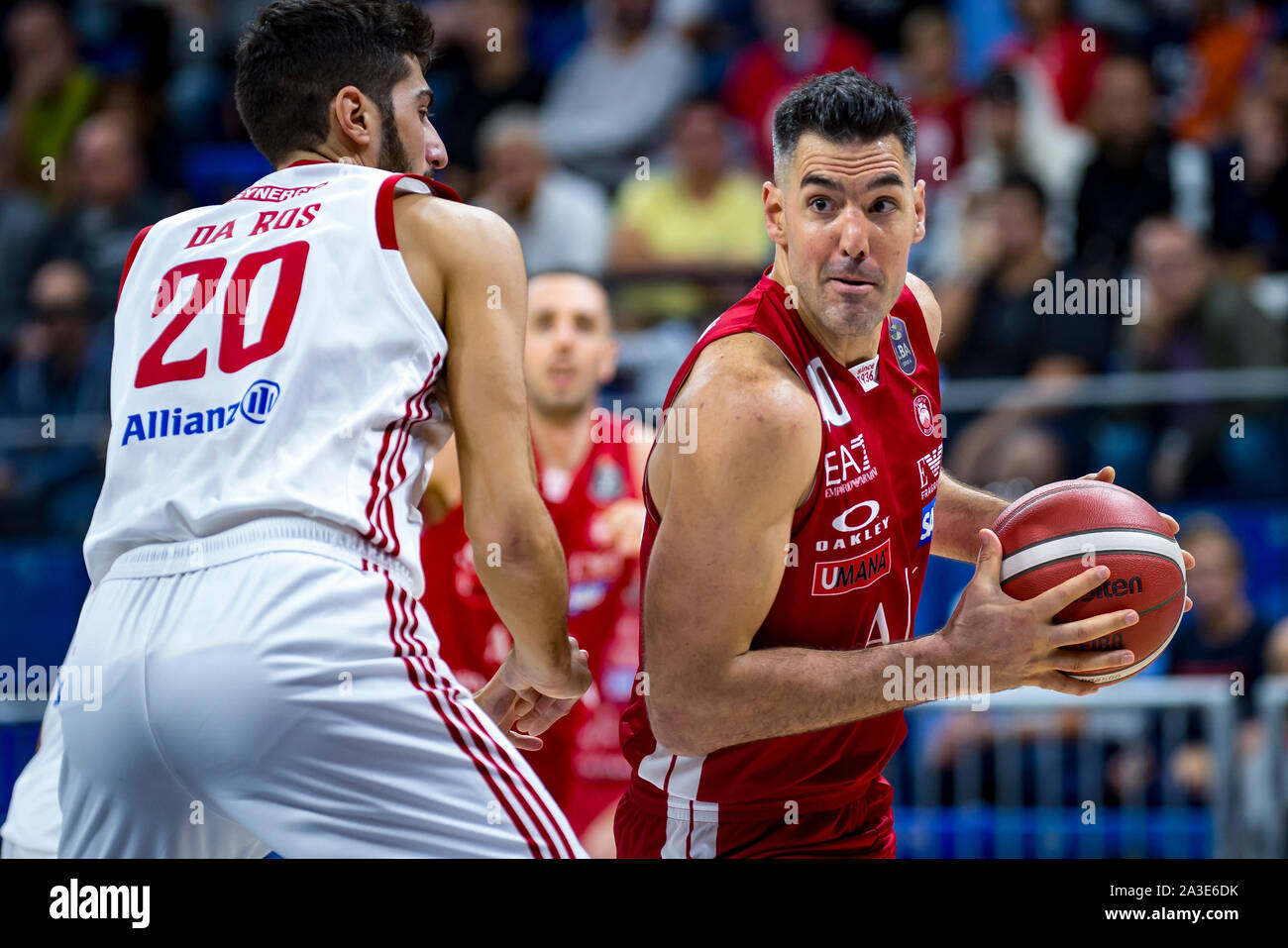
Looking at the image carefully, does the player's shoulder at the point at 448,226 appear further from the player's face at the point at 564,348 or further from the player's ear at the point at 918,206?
the player's face at the point at 564,348

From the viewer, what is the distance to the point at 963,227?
357 inches

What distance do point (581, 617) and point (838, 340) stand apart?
8.10 ft

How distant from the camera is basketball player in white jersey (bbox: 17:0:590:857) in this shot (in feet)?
9.36

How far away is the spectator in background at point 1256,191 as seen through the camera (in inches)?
343

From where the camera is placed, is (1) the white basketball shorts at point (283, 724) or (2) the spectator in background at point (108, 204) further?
(2) the spectator in background at point (108, 204)

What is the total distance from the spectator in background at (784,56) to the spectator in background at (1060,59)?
1.06 metres

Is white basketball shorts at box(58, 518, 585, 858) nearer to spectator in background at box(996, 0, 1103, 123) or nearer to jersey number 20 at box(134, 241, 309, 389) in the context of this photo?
jersey number 20 at box(134, 241, 309, 389)

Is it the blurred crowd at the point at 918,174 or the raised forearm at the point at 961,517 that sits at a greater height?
the blurred crowd at the point at 918,174

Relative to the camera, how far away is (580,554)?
19.2 ft

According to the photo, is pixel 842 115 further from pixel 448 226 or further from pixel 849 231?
pixel 448 226

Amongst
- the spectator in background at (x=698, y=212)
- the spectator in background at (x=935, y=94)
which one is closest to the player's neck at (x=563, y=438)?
the spectator in background at (x=698, y=212)

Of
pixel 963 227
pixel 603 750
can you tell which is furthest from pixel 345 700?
pixel 963 227

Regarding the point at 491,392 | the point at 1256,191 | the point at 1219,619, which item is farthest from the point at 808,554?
the point at 1256,191
